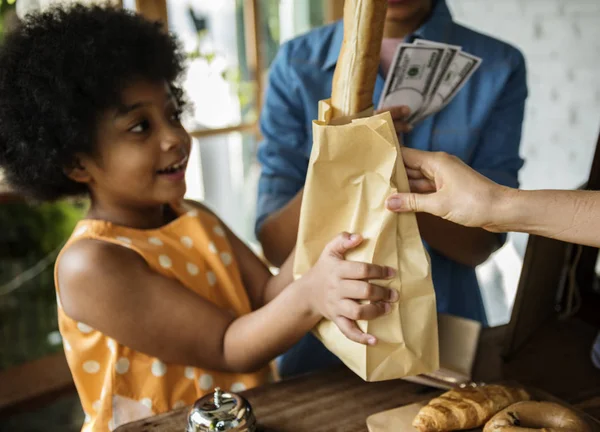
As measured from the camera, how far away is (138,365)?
3.24 ft

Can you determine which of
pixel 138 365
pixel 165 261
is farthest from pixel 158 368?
pixel 165 261

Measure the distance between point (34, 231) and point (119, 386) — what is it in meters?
1.60

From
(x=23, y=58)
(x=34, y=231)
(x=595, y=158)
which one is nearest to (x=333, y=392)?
(x=595, y=158)

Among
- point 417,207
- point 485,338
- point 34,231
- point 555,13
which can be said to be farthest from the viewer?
point 555,13

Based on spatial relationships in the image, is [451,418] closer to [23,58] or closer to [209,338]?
[209,338]

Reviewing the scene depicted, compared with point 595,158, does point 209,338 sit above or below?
below

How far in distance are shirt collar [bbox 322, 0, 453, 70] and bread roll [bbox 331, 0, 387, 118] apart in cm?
43

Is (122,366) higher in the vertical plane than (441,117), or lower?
lower

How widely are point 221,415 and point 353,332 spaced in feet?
0.66

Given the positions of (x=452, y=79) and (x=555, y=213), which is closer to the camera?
(x=555, y=213)

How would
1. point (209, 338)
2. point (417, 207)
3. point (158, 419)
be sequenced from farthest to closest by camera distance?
point (209, 338)
point (158, 419)
point (417, 207)

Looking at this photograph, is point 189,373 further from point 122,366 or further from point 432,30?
point 432,30

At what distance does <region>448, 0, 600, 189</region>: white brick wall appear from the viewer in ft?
8.30

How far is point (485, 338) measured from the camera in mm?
1125
